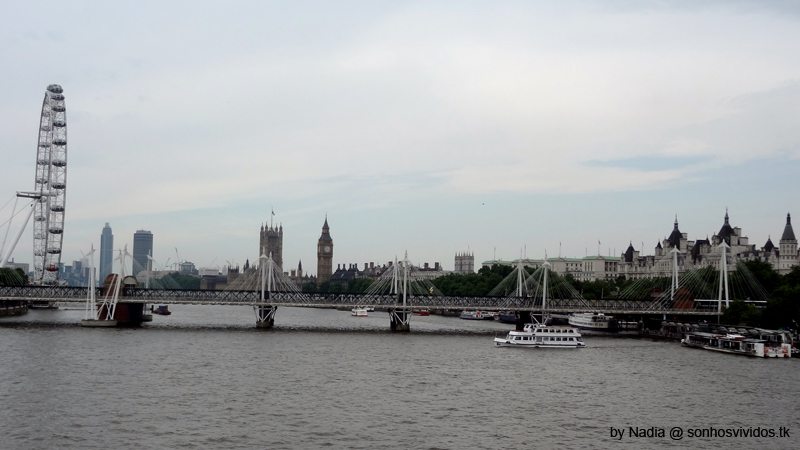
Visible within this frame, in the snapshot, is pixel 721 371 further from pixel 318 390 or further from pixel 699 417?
pixel 318 390

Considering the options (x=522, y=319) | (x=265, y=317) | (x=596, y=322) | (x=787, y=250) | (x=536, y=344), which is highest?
(x=787, y=250)

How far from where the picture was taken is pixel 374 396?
51.6 m

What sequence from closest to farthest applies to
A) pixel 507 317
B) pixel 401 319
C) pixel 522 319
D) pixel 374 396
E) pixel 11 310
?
pixel 374 396, pixel 401 319, pixel 522 319, pixel 11 310, pixel 507 317

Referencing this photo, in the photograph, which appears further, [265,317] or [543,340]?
[265,317]

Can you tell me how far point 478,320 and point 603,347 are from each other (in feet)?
219

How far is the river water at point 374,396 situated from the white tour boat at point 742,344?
2031 millimetres

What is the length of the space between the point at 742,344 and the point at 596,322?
4687 centimetres

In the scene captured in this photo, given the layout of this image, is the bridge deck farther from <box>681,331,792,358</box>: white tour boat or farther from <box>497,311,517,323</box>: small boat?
<box>497,311,517,323</box>: small boat

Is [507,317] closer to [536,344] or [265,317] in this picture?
[265,317]

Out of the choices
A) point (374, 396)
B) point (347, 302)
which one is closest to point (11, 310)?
point (347, 302)

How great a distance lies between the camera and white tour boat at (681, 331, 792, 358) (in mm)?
77250

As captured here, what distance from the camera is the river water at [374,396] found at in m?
40.2

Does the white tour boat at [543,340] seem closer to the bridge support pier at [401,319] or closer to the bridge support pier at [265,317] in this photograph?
the bridge support pier at [401,319]

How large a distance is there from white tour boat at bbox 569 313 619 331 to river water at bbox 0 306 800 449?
133 feet
